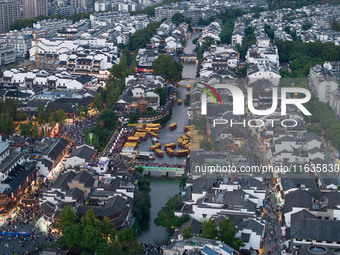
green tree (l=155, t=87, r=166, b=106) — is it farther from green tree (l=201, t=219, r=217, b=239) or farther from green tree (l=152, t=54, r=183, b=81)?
green tree (l=201, t=219, r=217, b=239)

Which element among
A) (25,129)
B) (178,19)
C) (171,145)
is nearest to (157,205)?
(171,145)

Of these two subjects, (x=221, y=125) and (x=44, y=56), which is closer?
(x=221, y=125)

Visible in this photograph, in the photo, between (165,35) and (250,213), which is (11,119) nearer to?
(250,213)

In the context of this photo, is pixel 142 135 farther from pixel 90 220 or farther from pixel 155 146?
pixel 90 220

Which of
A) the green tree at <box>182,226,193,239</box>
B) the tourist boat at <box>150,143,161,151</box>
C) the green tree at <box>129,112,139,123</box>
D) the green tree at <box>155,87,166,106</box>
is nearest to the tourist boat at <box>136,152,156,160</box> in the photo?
the tourist boat at <box>150,143,161,151</box>

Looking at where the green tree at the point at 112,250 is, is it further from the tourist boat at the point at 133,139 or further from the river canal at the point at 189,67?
the river canal at the point at 189,67

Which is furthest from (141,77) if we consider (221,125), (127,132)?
(221,125)

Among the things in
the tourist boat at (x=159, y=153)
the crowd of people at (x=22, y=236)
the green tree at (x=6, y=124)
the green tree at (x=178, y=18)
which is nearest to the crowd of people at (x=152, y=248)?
the crowd of people at (x=22, y=236)
